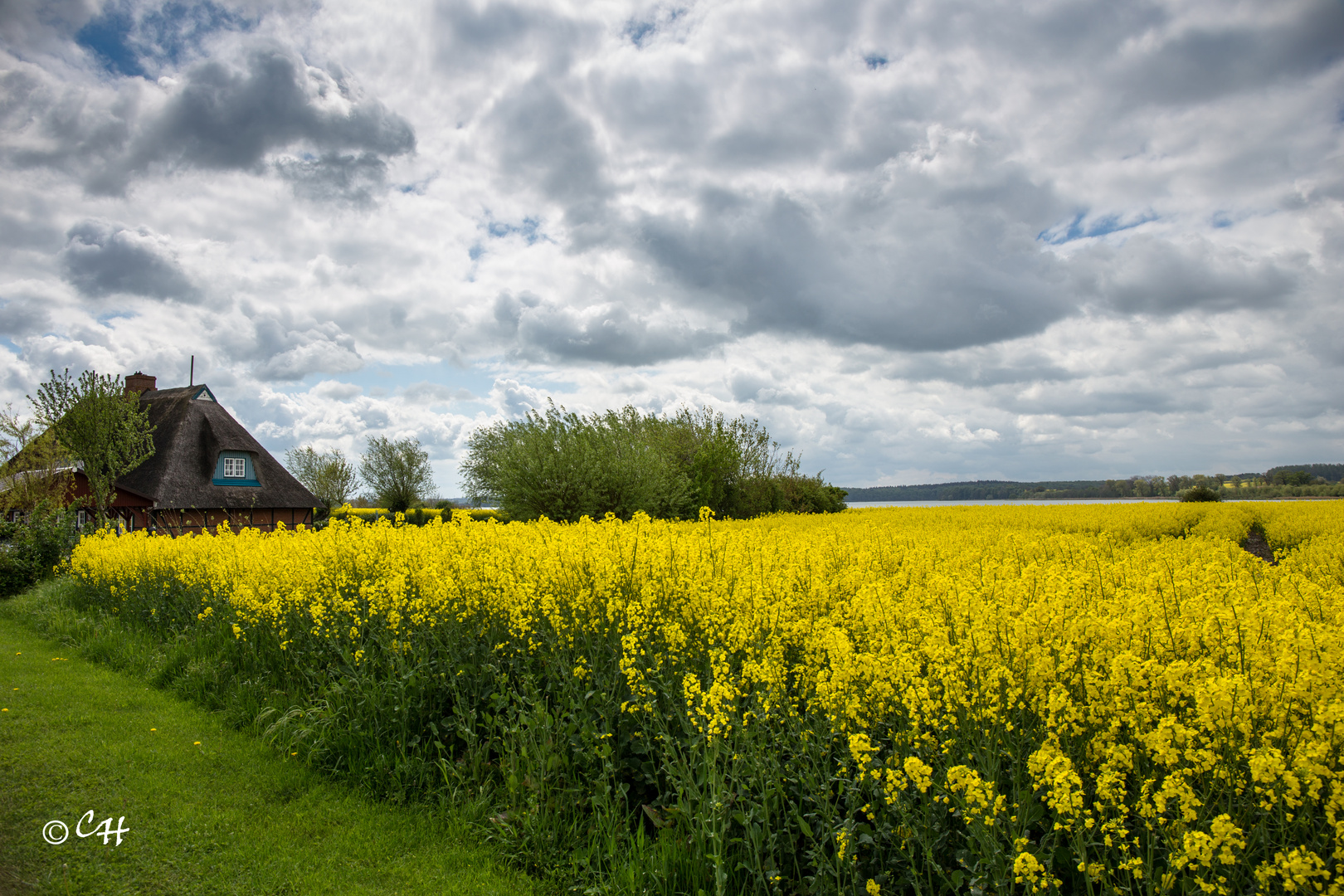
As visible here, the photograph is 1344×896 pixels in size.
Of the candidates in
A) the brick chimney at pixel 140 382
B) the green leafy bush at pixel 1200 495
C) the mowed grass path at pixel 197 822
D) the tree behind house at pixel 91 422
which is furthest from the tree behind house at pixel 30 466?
the green leafy bush at pixel 1200 495

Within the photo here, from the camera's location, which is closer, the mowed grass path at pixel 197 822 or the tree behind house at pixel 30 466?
the mowed grass path at pixel 197 822

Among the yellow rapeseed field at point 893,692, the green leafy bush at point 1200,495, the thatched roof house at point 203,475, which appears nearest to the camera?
the yellow rapeseed field at point 893,692

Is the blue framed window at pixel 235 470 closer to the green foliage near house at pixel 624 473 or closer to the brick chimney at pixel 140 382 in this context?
the brick chimney at pixel 140 382

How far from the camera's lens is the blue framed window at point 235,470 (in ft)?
93.2

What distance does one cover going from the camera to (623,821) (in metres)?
3.82

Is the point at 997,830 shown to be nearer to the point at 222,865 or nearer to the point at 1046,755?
the point at 1046,755

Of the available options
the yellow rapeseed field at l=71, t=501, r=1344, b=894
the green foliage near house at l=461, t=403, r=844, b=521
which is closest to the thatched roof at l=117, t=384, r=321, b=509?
the green foliage near house at l=461, t=403, r=844, b=521

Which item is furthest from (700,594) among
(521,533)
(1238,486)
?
(1238,486)

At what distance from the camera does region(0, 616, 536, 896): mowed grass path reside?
397cm

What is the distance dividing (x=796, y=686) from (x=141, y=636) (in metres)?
9.49

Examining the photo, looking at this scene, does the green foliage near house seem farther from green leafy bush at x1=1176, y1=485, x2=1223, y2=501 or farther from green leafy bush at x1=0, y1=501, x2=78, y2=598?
green leafy bush at x1=1176, y1=485, x2=1223, y2=501

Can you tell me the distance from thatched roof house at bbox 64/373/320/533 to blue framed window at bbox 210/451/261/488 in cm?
3

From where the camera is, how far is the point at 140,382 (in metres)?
31.9

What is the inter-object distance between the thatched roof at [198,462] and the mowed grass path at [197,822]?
23276 millimetres
